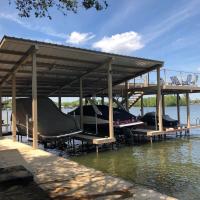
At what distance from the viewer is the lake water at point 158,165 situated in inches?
362

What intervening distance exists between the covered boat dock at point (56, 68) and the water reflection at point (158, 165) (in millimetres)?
1706

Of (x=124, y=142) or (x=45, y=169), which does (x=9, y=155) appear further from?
(x=124, y=142)

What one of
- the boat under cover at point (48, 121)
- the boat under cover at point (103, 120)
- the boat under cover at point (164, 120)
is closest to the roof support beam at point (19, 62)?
the boat under cover at point (48, 121)

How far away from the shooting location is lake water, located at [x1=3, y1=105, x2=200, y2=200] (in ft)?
30.1

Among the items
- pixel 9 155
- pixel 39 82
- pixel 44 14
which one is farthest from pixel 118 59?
pixel 44 14

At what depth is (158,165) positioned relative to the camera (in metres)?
12.6

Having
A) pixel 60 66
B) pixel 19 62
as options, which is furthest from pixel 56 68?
pixel 19 62

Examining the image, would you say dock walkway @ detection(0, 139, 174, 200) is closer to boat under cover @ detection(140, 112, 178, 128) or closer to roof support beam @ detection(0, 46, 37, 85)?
roof support beam @ detection(0, 46, 37, 85)

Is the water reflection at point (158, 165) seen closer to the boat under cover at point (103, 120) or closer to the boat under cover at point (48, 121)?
the boat under cover at point (103, 120)

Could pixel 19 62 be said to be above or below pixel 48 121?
above

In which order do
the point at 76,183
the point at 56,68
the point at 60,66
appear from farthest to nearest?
the point at 56,68 < the point at 60,66 < the point at 76,183

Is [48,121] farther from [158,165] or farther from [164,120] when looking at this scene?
[164,120]

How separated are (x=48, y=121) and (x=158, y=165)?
6917 mm

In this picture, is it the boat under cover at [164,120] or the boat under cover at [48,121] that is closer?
the boat under cover at [48,121]
